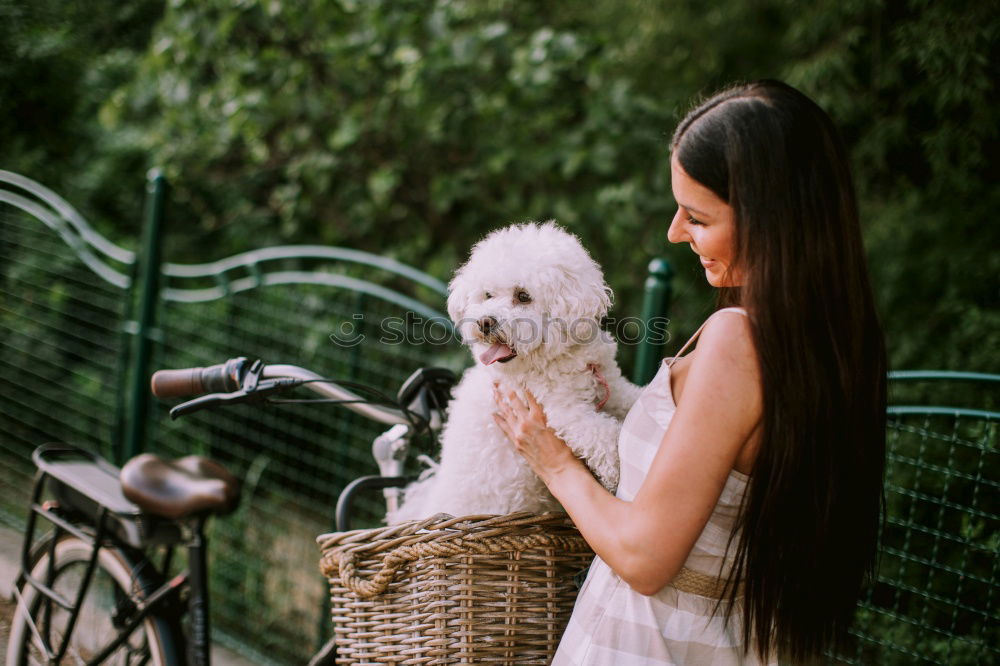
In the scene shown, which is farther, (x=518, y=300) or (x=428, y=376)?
(x=428, y=376)

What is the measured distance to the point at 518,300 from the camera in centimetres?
176

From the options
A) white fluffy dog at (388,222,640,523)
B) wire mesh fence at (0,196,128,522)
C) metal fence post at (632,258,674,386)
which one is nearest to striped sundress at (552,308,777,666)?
white fluffy dog at (388,222,640,523)

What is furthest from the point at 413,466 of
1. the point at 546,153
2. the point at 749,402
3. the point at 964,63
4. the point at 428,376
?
the point at 964,63

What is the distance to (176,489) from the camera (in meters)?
2.04

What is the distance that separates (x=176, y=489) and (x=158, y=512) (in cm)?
7

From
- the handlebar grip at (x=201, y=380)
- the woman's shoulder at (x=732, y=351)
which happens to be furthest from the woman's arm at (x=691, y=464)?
the handlebar grip at (x=201, y=380)

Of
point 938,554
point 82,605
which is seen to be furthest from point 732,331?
point 938,554

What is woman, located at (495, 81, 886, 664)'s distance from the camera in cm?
118

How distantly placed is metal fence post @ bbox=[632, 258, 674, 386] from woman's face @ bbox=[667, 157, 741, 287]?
850 mm

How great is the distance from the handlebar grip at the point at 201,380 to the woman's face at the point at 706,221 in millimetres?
985

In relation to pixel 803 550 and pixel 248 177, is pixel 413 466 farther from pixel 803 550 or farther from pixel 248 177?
pixel 248 177

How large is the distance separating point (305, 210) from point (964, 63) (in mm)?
3444

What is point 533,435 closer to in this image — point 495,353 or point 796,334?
point 495,353

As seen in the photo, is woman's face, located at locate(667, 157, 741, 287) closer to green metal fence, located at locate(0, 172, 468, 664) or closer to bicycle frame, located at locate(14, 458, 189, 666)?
bicycle frame, located at locate(14, 458, 189, 666)
